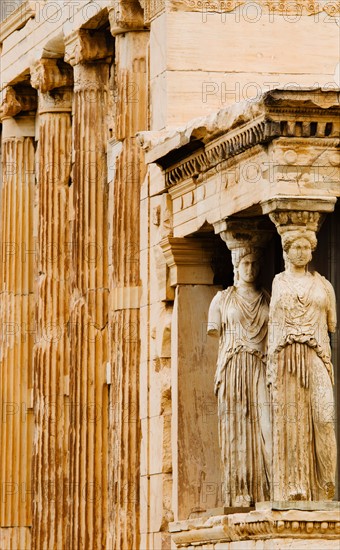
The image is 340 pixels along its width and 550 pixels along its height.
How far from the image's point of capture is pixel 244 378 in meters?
26.5

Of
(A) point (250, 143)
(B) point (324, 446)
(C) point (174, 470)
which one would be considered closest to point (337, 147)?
(A) point (250, 143)

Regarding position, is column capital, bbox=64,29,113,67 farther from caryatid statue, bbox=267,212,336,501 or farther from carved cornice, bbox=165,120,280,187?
caryatid statue, bbox=267,212,336,501

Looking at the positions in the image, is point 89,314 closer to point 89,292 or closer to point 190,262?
point 89,292

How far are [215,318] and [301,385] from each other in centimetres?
190

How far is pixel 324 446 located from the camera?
25.1 m

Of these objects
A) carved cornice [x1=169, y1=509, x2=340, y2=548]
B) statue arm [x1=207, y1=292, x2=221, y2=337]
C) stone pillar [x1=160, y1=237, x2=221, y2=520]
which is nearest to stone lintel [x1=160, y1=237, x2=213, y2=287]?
stone pillar [x1=160, y1=237, x2=221, y2=520]

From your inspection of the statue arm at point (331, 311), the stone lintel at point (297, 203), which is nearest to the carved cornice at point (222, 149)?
the stone lintel at point (297, 203)

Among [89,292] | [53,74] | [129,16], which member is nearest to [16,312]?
[53,74]

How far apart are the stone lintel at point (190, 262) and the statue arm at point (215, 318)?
4.08 feet

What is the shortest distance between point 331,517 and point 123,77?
23.9ft

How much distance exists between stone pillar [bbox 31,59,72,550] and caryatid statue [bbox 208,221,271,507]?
6691 mm

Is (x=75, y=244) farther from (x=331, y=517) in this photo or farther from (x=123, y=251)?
(x=331, y=517)

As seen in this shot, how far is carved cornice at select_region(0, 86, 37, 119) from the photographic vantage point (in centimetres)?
3603

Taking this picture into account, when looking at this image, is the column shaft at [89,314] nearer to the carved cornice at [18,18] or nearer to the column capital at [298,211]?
the carved cornice at [18,18]
